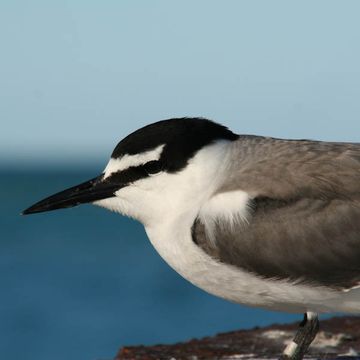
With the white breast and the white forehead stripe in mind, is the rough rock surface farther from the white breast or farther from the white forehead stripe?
the white forehead stripe

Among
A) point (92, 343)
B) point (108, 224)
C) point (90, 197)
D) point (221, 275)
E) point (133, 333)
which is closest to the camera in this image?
point (221, 275)

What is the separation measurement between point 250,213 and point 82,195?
Answer: 166 cm

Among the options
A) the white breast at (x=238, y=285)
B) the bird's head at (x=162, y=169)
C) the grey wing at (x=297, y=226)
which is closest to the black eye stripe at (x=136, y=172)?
the bird's head at (x=162, y=169)

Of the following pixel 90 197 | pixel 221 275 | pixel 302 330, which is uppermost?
pixel 90 197

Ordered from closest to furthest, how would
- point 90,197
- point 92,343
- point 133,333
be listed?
point 90,197, point 92,343, point 133,333

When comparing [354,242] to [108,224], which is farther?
[108,224]

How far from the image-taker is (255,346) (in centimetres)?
1189

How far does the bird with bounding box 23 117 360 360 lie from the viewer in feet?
29.7

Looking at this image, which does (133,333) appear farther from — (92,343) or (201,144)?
(201,144)

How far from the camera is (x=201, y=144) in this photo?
31.0ft

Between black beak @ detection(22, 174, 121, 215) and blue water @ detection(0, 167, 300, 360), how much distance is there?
65.4 ft

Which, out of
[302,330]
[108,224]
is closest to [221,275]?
[302,330]

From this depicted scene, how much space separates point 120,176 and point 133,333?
24094mm

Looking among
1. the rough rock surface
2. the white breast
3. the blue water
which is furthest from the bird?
the blue water
